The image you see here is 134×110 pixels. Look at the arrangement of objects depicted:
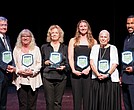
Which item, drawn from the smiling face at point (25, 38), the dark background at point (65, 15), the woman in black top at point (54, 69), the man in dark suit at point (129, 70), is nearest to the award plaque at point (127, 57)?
the man in dark suit at point (129, 70)

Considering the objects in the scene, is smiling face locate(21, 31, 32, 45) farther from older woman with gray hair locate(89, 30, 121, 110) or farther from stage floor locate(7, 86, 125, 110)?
stage floor locate(7, 86, 125, 110)

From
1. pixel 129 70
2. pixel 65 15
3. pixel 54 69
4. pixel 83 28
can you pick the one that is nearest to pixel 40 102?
pixel 54 69

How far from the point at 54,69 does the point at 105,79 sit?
25.0 inches

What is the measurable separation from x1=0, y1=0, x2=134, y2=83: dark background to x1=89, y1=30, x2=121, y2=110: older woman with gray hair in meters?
4.11

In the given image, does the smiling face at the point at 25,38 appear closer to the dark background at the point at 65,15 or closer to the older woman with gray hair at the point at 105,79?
the older woman with gray hair at the point at 105,79

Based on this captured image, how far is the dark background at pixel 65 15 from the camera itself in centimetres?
800

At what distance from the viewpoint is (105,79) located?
159 inches

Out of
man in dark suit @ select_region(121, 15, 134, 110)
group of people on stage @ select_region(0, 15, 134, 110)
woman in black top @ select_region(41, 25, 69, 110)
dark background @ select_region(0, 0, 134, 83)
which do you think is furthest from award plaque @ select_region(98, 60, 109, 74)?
dark background @ select_region(0, 0, 134, 83)

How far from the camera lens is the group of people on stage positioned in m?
3.99

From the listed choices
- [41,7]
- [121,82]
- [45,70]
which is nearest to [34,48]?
[45,70]

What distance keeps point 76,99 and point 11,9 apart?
4442 mm

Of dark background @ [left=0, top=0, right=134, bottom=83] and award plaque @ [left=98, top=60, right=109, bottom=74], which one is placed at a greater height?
dark background @ [left=0, top=0, right=134, bottom=83]

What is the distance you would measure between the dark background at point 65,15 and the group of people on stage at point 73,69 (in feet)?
13.0

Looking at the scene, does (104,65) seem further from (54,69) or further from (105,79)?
(54,69)
